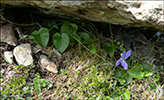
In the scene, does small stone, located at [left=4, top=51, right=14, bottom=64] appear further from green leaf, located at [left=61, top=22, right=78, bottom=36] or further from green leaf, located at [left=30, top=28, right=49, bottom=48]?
green leaf, located at [left=61, top=22, right=78, bottom=36]

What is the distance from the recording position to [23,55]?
1.61 meters

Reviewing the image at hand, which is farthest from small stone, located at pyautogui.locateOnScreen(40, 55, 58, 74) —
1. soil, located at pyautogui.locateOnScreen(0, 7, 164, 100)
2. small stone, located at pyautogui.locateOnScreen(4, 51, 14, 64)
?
small stone, located at pyautogui.locateOnScreen(4, 51, 14, 64)

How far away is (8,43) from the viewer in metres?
1.64

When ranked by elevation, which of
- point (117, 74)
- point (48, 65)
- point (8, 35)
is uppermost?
point (8, 35)

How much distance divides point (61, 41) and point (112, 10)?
687 millimetres

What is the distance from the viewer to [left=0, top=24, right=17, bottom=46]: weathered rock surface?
1649mm

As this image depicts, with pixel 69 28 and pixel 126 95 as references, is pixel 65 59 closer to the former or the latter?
pixel 69 28

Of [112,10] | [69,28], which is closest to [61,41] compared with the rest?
[69,28]

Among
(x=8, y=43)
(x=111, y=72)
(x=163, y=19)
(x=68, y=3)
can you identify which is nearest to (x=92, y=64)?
(x=111, y=72)

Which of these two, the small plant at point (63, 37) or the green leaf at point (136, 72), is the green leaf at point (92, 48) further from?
the green leaf at point (136, 72)

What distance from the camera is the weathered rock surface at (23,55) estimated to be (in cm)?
159

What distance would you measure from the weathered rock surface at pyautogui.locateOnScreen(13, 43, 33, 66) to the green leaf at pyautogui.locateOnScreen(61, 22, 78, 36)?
1.57ft

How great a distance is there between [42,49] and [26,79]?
40cm

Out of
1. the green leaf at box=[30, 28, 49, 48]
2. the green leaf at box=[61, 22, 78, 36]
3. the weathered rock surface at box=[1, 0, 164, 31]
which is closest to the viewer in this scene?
the weathered rock surface at box=[1, 0, 164, 31]
